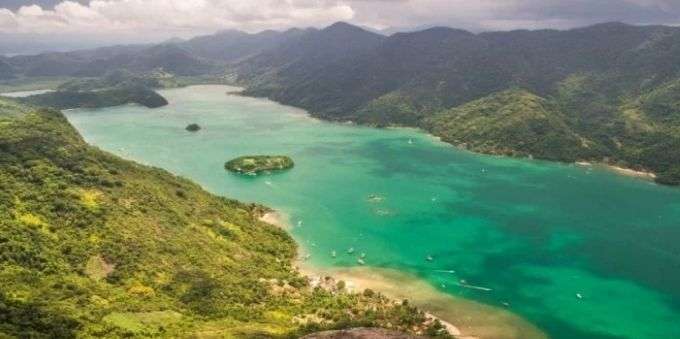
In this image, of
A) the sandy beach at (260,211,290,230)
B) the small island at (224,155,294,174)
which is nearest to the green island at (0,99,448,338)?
the sandy beach at (260,211,290,230)

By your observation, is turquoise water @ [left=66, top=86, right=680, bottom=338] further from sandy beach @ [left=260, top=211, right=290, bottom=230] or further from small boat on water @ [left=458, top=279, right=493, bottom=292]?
sandy beach @ [left=260, top=211, right=290, bottom=230]

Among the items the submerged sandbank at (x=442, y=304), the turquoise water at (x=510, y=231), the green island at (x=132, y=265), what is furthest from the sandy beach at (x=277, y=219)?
the submerged sandbank at (x=442, y=304)

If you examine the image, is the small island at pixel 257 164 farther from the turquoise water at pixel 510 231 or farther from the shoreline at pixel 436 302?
the shoreline at pixel 436 302

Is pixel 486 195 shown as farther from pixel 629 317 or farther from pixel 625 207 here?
pixel 629 317

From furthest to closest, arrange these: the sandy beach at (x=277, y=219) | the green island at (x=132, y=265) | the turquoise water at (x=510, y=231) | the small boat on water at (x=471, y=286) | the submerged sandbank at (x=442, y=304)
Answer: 1. the sandy beach at (x=277, y=219)
2. the small boat on water at (x=471, y=286)
3. the turquoise water at (x=510, y=231)
4. the submerged sandbank at (x=442, y=304)
5. the green island at (x=132, y=265)

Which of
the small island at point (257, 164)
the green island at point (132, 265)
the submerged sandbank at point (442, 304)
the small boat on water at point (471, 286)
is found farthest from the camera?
the small island at point (257, 164)

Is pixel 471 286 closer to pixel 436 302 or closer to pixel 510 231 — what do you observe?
pixel 436 302

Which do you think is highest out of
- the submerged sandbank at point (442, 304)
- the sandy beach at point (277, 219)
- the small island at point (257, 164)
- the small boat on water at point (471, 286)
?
the small island at point (257, 164)

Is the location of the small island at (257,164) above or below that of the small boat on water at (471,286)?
above
